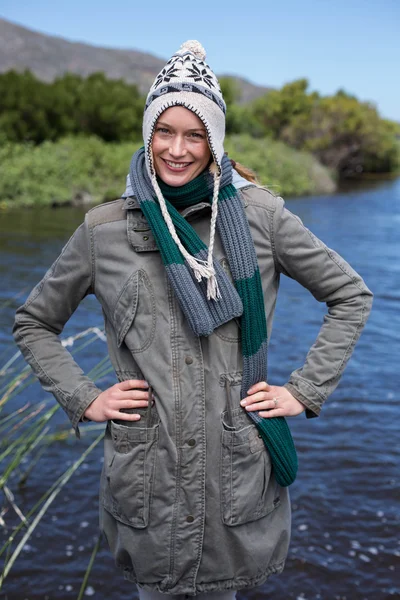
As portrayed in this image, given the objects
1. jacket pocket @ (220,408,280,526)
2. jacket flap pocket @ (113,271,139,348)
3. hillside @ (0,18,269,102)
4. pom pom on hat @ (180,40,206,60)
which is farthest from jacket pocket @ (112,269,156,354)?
hillside @ (0,18,269,102)

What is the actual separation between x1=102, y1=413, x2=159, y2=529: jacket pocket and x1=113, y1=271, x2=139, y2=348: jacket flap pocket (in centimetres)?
27

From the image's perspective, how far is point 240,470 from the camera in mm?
2002

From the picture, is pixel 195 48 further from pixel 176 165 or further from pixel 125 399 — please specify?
pixel 125 399

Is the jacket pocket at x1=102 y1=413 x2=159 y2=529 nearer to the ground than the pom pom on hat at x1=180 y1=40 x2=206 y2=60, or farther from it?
nearer to the ground

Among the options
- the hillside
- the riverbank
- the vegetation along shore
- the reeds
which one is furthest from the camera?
→ the hillside

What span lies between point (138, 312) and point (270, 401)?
480 mm

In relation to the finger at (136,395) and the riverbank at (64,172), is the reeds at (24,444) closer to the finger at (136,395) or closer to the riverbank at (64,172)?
the finger at (136,395)

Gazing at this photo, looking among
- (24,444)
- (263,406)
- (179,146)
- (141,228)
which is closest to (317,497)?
(24,444)

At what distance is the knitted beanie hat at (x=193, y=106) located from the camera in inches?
75.2

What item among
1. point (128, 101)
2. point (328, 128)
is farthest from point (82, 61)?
point (128, 101)

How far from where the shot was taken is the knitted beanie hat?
1.91 metres

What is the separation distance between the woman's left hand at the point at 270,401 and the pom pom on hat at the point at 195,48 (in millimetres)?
998

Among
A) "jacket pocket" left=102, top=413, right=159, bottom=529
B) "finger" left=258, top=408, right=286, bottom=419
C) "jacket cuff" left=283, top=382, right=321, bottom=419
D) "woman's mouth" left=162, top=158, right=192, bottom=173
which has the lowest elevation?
"jacket pocket" left=102, top=413, right=159, bottom=529

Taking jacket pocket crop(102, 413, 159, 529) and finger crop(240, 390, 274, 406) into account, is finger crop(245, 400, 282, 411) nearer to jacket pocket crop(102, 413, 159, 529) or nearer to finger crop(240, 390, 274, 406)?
finger crop(240, 390, 274, 406)
